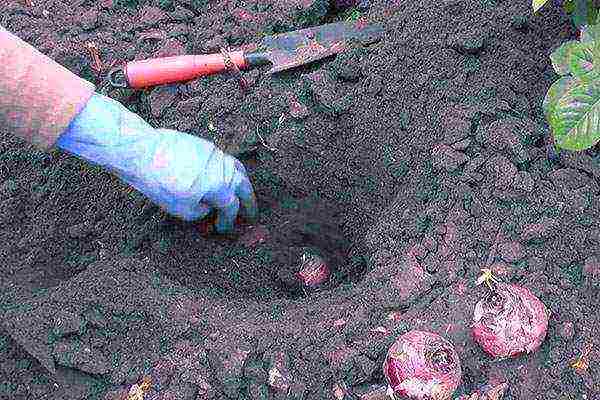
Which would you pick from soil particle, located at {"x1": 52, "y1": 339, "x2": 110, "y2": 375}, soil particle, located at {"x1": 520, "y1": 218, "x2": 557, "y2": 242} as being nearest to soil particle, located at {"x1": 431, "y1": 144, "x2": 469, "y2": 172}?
soil particle, located at {"x1": 520, "y1": 218, "x2": 557, "y2": 242}

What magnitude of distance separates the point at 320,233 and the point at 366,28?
2.34ft

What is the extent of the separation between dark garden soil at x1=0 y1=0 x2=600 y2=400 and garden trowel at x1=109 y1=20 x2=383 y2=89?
0.22ft

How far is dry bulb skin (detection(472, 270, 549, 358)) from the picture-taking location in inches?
73.1

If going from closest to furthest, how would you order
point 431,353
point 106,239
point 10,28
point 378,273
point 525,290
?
point 431,353 → point 525,290 → point 378,273 → point 106,239 → point 10,28

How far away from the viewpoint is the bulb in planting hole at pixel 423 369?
1816mm

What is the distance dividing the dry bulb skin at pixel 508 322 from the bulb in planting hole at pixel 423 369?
0.31 feet

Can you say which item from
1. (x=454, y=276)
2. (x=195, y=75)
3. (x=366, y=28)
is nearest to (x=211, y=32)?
(x=195, y=75)

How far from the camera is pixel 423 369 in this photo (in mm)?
1807

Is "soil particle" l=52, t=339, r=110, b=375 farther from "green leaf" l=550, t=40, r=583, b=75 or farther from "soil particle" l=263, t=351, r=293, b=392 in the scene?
"green leaf" l=550, t=40, r=583, b=75

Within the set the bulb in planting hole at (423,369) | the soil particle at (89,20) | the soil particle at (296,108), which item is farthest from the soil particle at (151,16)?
the bulb in planting hole at (423,369)

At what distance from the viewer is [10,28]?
283cm

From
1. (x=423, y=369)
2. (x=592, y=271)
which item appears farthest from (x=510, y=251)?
(x=423, y=369)

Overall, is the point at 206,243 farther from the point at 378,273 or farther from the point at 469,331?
the point at 469,331

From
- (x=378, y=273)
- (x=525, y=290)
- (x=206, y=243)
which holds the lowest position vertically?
(x=206, y=243)
